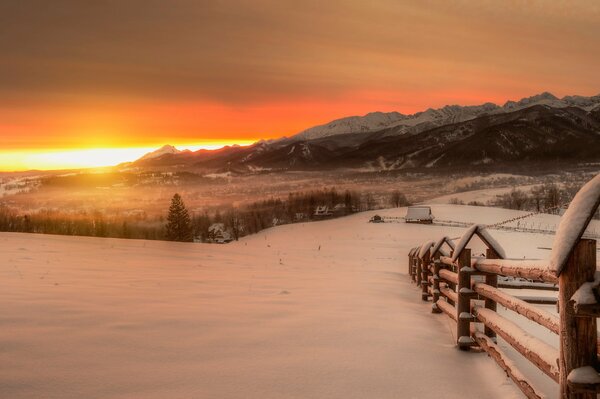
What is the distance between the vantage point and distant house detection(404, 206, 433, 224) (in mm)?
87312

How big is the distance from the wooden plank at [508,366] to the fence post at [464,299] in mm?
194

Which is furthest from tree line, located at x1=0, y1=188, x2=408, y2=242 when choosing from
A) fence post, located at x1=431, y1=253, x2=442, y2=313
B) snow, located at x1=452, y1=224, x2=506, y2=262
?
snow, located at x1=452, y1=224, x2=506, y2=262

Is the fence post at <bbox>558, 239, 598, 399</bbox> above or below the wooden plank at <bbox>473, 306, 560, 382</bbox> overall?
above

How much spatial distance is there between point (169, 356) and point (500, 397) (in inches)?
156

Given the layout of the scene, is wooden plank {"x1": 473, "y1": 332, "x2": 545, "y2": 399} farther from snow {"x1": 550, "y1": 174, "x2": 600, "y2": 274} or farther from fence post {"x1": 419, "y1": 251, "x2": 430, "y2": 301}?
fence post {"x1": 419, "y1": 251, "x2": 430, "y2": 301}

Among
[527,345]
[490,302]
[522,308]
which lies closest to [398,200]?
[490,302]

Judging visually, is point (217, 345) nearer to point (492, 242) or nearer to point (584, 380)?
point (584, 380)

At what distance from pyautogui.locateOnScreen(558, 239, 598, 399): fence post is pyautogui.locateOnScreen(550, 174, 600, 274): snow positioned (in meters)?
0.11

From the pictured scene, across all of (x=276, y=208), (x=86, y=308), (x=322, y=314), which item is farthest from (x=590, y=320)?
(x=276, y=208)

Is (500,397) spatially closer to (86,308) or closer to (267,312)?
(267,312)

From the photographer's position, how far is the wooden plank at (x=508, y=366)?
4.71 meters

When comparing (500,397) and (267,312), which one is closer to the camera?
(500,397)

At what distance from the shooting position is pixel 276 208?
571ft

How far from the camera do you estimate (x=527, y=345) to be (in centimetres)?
489
